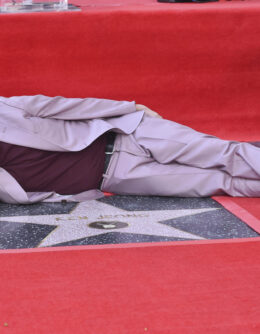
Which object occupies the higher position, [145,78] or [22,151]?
[145,78]

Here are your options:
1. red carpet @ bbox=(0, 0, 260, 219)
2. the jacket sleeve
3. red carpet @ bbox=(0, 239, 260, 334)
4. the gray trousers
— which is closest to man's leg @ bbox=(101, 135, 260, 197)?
the gray trousers

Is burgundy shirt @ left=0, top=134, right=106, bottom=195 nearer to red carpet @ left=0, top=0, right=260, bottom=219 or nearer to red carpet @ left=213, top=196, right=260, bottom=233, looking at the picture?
red carpet @ left=213, top=196, right=260, bottom=233

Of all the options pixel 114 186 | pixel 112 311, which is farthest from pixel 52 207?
pixel 112 311

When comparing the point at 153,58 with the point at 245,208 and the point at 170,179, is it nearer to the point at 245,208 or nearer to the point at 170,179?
the point at 170,179

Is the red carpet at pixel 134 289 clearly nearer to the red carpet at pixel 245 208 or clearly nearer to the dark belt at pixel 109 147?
the red carpet at pixel 245 208

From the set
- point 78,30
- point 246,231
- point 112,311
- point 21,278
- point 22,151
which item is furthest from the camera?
point 78,30

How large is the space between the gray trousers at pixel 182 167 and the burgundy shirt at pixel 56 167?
56 millimetres

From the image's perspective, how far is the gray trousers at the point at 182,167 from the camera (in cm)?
A: 181

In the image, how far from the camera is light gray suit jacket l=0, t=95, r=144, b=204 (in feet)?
5.74

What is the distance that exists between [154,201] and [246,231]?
1.31 ft

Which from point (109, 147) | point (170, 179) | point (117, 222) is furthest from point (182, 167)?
point (117, 222)

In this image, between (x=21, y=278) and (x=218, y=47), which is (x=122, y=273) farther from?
(x=218, y=47)

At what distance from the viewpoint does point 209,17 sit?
235cm

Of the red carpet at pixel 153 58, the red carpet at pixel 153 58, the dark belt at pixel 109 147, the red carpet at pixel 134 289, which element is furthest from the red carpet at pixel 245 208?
the red carpet at pixel 153 58
